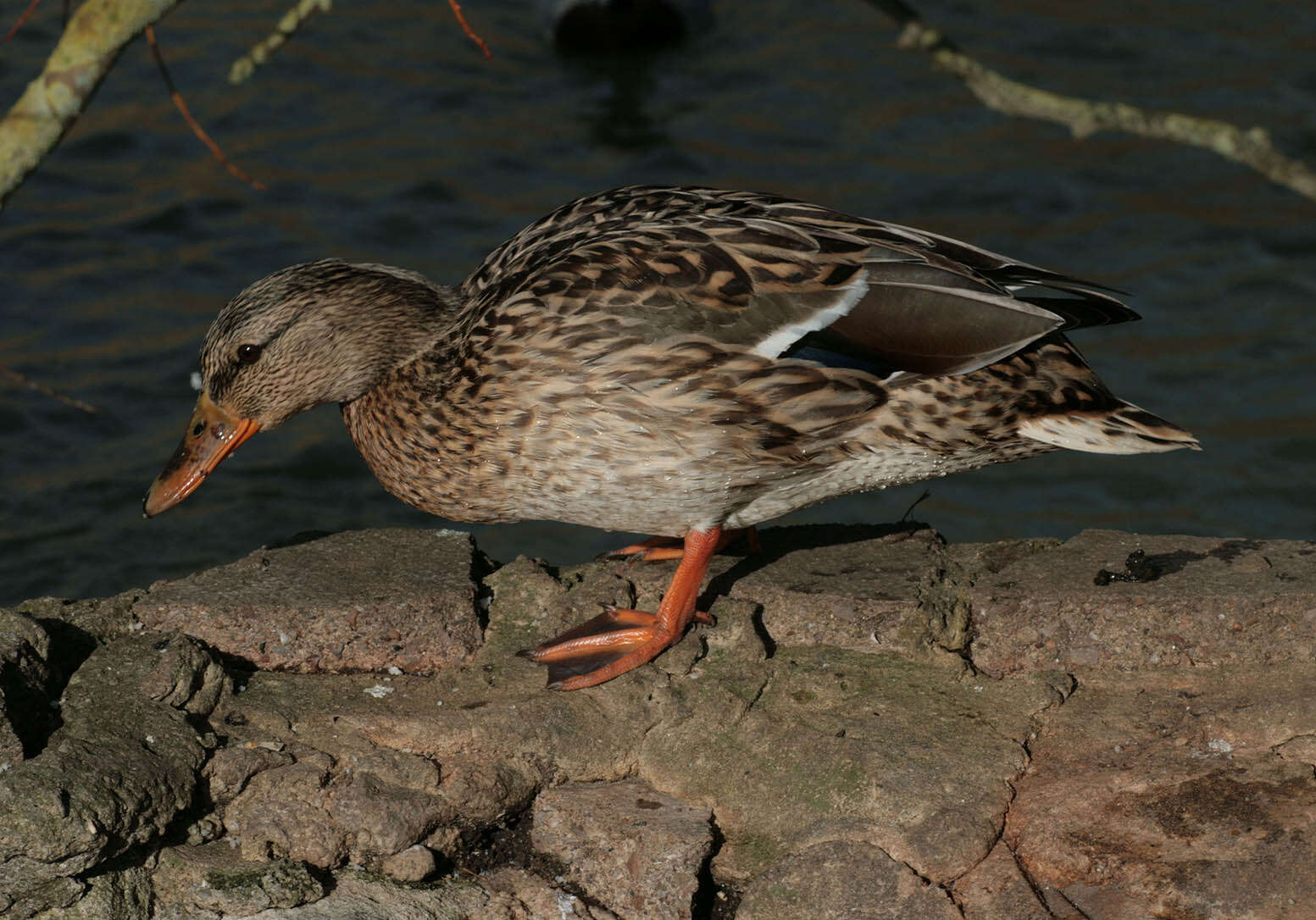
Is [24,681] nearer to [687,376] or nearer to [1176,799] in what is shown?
[687,376]

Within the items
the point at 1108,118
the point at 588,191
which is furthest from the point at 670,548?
the point at 588,191

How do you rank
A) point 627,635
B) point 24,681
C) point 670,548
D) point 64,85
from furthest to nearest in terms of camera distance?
point 670,548 → point 627,635 → point 24,681 → point 64,85

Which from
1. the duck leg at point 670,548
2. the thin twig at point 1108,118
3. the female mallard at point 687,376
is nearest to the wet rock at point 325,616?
the female mallard at point 687,376

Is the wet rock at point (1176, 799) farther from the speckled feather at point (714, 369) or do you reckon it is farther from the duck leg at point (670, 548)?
the duck leg at point (670, 548)

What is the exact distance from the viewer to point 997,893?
3.21m

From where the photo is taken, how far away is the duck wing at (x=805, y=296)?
3.79 metres

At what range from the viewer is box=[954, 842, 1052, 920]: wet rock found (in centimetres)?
317

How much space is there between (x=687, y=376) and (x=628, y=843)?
115 centimetres

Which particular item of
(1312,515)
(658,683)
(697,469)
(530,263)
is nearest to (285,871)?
(658,683)

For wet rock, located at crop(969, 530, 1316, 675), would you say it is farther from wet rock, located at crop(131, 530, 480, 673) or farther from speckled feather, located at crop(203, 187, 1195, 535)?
wet rock, located at crop(131, 530, 480, 673)

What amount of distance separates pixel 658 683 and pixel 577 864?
60 centimetres

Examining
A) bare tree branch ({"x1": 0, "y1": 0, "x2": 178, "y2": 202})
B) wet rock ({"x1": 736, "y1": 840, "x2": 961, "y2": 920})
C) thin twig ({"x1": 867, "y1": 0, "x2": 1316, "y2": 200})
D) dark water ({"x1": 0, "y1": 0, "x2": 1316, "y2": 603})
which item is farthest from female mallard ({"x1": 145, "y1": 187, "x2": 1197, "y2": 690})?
dark water ({"x1": 0, "y1": 0, "x2": 1316, "y2": 603})

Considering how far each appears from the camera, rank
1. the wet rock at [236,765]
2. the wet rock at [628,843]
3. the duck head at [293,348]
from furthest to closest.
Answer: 1. the duck head at [293,348]
2. the wet rock at [236,765]
3. the wet rock at [628,843]

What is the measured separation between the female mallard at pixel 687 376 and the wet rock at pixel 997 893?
3.36 feet
